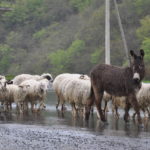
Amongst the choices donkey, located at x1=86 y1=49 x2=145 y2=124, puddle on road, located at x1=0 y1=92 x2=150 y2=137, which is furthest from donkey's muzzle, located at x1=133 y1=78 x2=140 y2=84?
puddle on road, located at x1=0 y1=92 x2=150 y2=137

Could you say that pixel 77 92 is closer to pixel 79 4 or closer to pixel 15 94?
pixel 15 94

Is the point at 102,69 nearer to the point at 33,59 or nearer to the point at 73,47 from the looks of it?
the point at 73,47

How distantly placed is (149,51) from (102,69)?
43690 mm

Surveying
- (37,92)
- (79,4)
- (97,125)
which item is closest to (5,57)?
(79,4)

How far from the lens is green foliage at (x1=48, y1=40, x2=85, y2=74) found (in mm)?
78938

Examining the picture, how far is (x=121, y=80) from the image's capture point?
60.4 ft

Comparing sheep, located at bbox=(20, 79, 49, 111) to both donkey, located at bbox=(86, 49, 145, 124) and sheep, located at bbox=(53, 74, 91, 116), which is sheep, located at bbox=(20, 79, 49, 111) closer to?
sheep, located at bbox=(53, 74, 91, 116)

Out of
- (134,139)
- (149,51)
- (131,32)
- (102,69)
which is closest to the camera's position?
(134,139)

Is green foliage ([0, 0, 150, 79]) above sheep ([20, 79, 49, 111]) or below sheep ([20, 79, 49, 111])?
above

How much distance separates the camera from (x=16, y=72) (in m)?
84.7

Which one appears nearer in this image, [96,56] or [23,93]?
[23,93]

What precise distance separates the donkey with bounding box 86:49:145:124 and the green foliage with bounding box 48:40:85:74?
194 feet

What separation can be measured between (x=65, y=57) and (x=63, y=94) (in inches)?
2193

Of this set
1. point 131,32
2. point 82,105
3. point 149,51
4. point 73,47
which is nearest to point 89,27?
point 73,47
